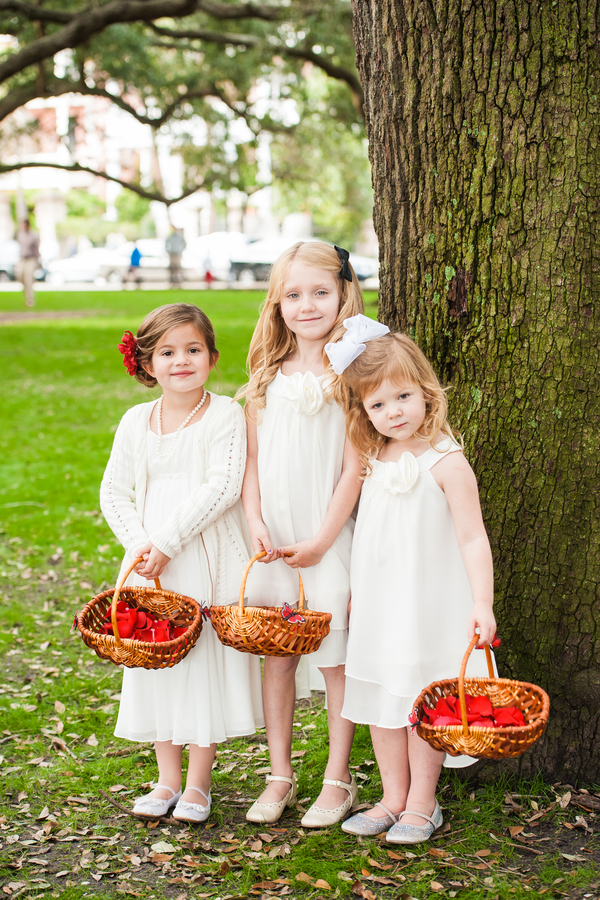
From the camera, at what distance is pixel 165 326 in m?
2.90

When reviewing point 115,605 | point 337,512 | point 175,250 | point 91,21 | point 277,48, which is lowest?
point 115,605

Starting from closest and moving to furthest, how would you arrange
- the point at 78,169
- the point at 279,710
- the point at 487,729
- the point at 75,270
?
the point at 487,729
the point at 279,710
the point at 78,169
the point at 75,270

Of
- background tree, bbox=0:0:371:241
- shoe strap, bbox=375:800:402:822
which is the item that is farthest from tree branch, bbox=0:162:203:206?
shoe strap, bbox=375:800:402:822

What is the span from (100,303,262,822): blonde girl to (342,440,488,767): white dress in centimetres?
48

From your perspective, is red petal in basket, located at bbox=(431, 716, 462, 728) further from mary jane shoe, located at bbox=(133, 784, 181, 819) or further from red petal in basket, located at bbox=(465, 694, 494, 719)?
mary jane shoe, located at bbox=(133, 784, 181, 819)

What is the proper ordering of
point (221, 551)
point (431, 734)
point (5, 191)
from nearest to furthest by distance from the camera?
1. point (431, 734)
2. point (221, 551)
3. point (5, 191)

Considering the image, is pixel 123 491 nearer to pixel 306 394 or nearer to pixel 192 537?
pixel 192 537

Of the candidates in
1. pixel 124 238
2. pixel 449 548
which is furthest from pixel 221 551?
pixel 124 238

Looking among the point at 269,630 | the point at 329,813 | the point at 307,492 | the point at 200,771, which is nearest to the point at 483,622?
the point at 269,630

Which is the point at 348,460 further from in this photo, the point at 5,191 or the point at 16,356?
the point at 5,191

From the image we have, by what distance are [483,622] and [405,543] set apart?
1.09ft

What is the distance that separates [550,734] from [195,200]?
58.0m

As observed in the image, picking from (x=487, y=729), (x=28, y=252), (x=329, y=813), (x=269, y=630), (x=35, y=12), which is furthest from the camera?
(x=28, y=252)

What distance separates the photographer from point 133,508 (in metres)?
Result: 2.94
